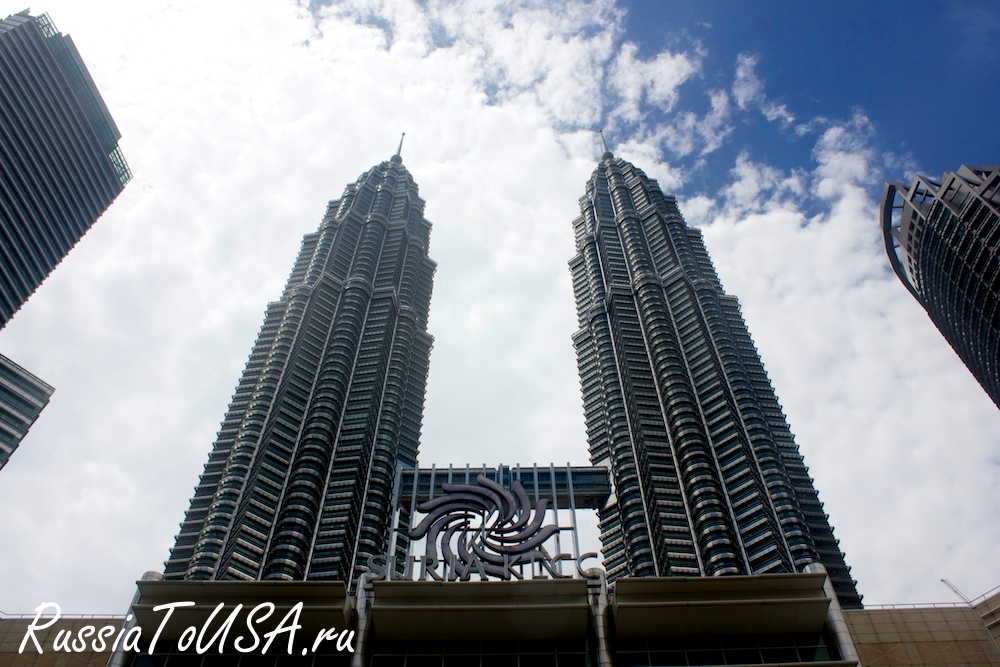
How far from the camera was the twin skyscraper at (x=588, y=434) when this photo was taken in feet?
372

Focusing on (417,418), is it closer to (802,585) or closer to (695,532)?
(695,532)

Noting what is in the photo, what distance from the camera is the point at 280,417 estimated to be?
134 m

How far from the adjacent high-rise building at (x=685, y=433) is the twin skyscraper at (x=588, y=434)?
34cm

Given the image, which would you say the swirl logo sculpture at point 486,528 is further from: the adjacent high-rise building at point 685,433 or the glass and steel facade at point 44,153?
the glass and steel facade at point 44,153

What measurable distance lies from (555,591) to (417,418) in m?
112

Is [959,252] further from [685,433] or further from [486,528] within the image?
→ [486,528]

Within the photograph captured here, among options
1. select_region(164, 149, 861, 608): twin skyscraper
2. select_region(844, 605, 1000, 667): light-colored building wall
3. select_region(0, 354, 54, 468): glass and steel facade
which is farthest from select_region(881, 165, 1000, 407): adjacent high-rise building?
select_region(0, 354, 54, 468): glass and steel facade

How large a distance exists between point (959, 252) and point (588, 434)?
253 feet

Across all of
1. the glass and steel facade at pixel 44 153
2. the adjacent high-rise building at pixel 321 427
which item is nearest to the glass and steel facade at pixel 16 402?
Answer: the adjacent high-rise building at pixel 321 427

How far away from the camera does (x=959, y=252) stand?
422 feet

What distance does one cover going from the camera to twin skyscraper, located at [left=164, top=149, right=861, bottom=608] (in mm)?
113375

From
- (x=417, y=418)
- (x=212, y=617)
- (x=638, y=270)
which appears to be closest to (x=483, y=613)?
(x=212, y=617)

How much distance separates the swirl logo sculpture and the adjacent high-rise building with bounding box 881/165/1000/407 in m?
104

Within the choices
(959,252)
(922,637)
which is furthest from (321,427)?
(959,252)
